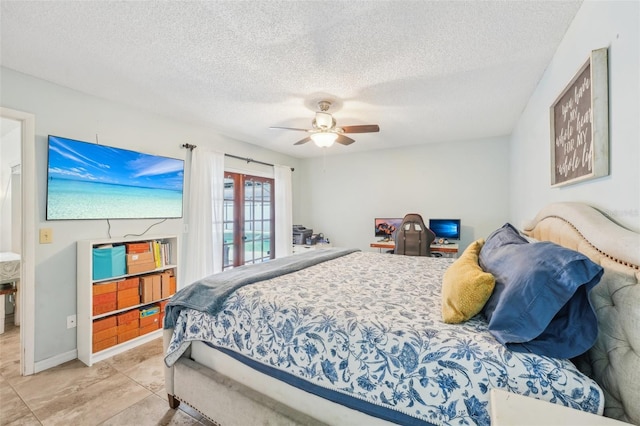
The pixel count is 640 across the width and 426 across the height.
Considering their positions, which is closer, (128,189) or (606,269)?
(606,269)

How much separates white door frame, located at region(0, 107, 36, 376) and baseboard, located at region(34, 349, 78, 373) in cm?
4

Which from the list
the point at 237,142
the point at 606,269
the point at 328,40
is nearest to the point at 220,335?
the point at 606,269

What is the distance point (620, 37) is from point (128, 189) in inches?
148

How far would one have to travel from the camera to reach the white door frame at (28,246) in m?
2.25

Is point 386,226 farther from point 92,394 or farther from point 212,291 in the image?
point 92,394

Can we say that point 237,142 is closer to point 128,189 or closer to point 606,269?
point 128,189

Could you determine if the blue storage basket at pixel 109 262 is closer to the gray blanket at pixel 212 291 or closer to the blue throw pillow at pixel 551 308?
the gray blanket at pixel 212 291

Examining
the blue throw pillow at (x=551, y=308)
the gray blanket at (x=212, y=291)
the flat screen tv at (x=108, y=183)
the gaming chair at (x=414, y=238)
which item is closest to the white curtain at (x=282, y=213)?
the flat screen tv at (x=108, y=183)

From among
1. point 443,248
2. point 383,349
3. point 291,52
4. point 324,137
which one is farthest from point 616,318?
point 443,248

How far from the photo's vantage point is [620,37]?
1.16 meters

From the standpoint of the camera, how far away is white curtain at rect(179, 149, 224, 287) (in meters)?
3.47

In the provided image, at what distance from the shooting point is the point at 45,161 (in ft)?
7.72

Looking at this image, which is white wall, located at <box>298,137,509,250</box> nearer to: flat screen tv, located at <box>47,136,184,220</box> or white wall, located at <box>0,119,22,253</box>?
flat screen tv, located at <box>47,136,184,220</box>

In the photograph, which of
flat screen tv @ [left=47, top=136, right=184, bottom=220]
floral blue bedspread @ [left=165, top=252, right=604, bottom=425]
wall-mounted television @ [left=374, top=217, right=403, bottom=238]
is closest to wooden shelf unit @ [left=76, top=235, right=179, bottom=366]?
flat screen tv @ [left=47, top=136, right=184, bottom=220]
